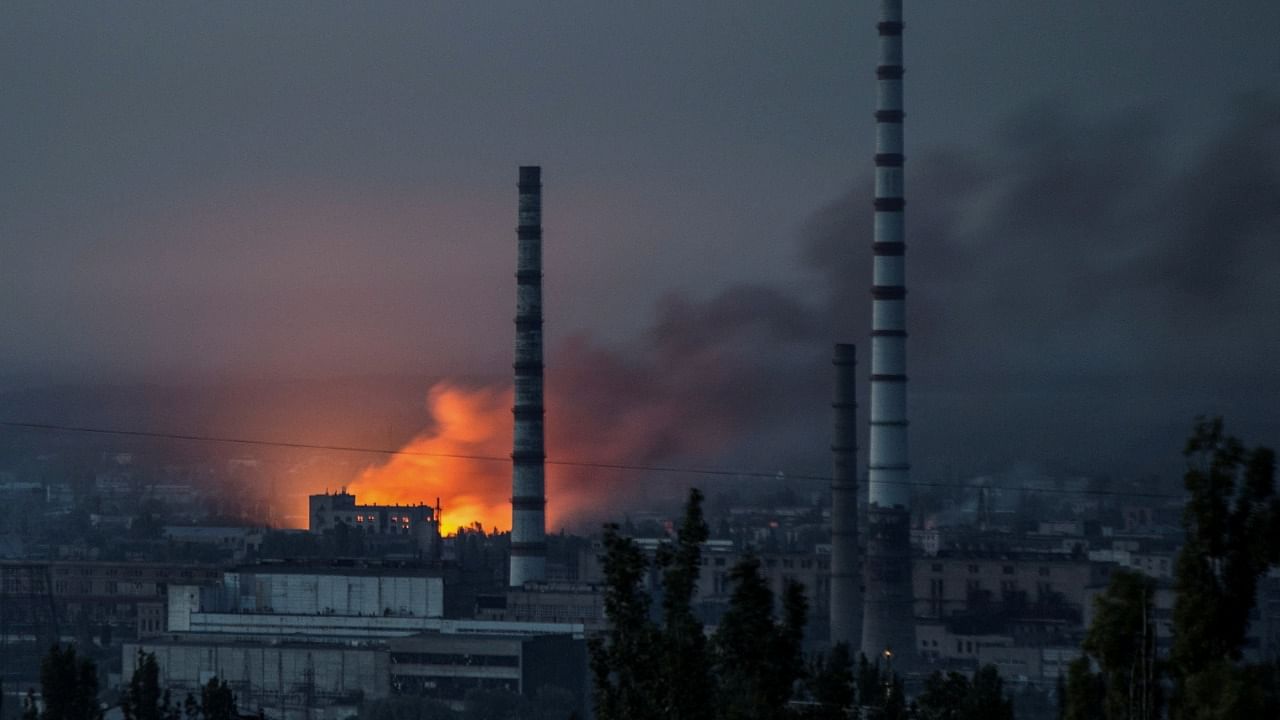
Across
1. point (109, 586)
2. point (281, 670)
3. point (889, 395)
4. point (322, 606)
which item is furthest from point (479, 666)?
point (109, 586)

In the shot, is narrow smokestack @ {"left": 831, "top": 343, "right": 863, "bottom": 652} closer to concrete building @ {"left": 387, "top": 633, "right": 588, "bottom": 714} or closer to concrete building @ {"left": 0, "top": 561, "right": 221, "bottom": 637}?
concrete building @ {"left": 387, "top": 633, "right": 588, "bottom": 714}

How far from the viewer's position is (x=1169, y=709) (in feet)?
31.8

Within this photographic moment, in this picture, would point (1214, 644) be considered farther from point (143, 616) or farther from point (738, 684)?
point (143, 616)

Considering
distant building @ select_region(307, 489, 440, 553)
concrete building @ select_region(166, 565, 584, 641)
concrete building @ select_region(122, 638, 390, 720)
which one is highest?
distant building @ select_region(307, 489, 440, 553)

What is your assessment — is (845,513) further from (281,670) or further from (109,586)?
(109,586)

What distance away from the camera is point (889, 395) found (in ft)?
126

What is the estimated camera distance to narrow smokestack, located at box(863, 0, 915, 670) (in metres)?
38.2

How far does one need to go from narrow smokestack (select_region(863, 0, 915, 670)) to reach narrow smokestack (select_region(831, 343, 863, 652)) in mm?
381

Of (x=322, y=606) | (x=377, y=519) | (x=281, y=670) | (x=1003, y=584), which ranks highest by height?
(x=377, y=519)

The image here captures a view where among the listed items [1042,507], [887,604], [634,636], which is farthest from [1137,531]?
[634,636]

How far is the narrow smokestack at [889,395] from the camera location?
1506 inches

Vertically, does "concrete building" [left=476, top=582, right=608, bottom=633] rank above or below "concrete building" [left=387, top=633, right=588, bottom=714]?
above

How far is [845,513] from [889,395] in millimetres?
2201

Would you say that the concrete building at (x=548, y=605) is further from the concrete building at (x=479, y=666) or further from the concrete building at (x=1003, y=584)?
the concrete building at (x=1003, y=584)
